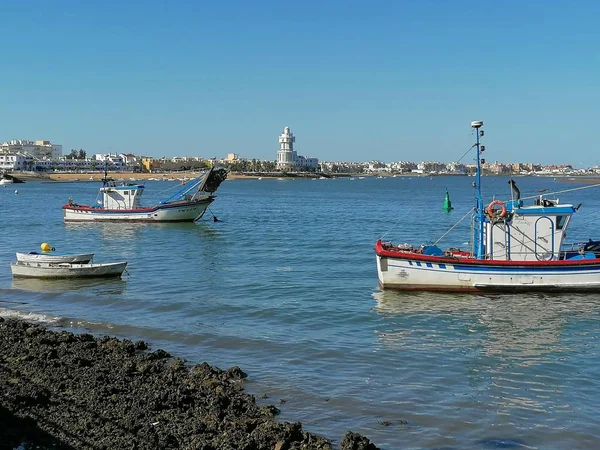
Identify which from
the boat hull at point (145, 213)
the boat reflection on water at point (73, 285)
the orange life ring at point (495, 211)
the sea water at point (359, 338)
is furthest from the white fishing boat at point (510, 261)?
the boat hull at point (145, 213)

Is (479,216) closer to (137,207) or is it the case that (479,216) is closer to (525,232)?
(525,232)

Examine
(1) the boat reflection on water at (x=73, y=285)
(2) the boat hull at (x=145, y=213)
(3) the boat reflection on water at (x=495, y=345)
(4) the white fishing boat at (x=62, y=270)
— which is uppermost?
(2) the boat hull at (x=145, y=213)

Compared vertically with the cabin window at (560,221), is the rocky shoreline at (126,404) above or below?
below

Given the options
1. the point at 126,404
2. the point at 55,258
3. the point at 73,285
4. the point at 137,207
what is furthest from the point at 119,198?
the point at 126,404

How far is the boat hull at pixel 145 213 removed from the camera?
54.4 m

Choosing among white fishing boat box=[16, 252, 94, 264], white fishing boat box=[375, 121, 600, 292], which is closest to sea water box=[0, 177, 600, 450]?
white fishing boat box=[375, 121, 600, 292]

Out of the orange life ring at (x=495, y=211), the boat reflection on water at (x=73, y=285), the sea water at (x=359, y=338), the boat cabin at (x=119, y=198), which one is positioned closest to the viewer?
the sea water at (x=359, y=338)

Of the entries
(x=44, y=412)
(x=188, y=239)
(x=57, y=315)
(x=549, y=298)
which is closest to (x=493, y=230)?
(x=549, y=298)

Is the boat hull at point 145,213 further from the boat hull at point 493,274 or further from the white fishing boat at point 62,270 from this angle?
the boat hull at point 493,274

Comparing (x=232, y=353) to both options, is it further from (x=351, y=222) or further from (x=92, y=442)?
(x=351, y=222)

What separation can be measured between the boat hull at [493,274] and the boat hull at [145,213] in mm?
34121

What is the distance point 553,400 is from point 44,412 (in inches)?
364

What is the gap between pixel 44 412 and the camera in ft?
34.5

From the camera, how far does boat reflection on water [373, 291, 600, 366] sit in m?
17.2
